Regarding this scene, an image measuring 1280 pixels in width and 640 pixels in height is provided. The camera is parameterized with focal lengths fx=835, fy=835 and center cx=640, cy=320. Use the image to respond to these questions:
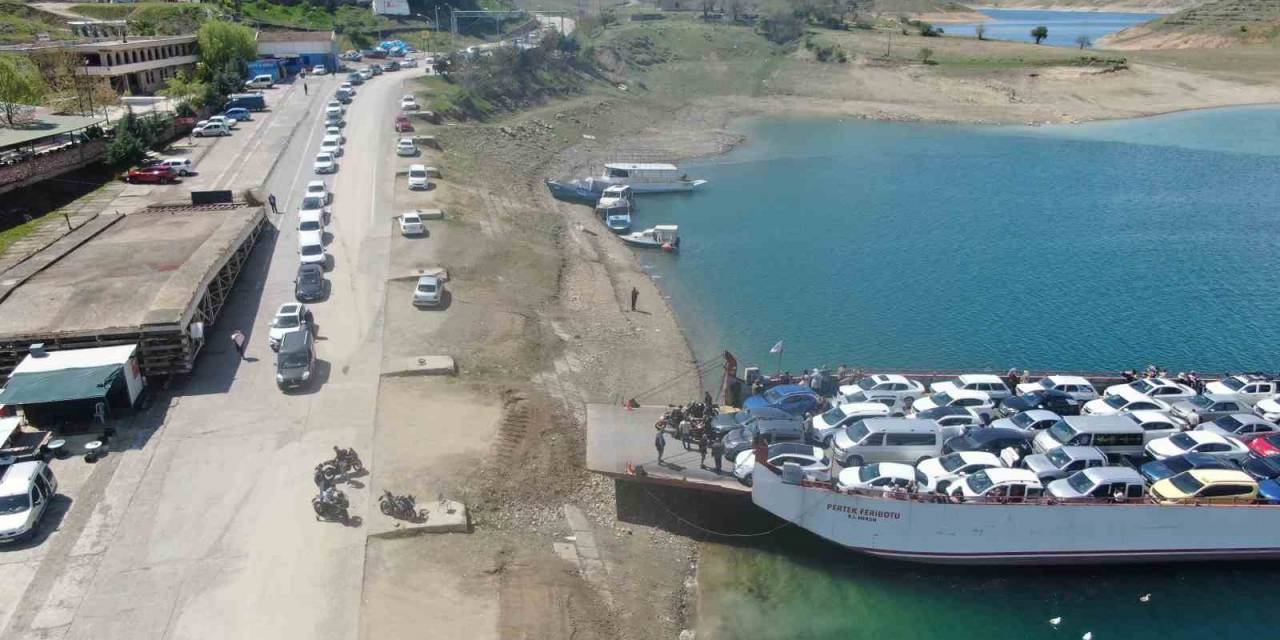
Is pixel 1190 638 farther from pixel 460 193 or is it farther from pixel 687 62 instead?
pixel 687 62

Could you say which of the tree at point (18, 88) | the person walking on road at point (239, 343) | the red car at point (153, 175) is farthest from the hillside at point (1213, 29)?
the tree at point (18, 88)

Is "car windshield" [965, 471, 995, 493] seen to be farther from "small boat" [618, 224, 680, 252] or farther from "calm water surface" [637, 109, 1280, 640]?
"small boat" [618, 224, 680, 252]

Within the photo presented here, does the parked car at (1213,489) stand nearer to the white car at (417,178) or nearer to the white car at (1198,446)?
the white car at (1198,446)

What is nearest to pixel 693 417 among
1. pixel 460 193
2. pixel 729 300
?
pixel 729 300

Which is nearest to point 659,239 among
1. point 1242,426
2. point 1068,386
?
point 1068,386

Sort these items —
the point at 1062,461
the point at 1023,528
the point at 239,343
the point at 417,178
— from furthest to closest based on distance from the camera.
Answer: the point at 417,178 < the point at 239,343 < the point at 1062,461 < the point at 1023,528

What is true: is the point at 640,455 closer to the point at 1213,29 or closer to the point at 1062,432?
the point at 1062,432

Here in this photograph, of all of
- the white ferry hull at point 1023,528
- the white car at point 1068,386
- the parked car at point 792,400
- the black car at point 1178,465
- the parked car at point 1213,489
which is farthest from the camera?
Answer: the white car at point 1068,386
